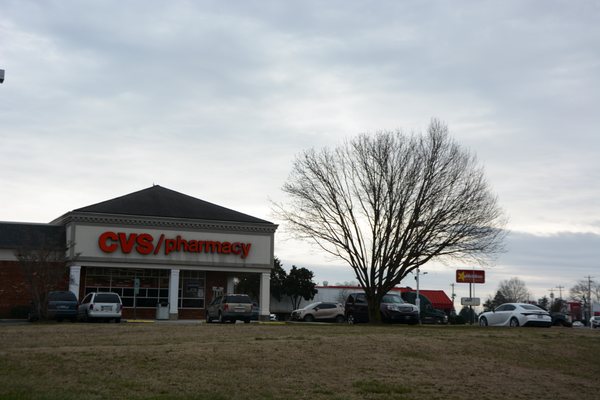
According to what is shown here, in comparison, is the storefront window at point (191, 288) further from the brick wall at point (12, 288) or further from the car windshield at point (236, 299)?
the car windshield at point (236, 299)

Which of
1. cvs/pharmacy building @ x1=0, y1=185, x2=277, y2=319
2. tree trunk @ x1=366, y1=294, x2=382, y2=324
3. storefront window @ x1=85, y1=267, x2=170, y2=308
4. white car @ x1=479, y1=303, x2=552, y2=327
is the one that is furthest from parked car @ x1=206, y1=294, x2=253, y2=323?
storefront window @ x1=85, y1=267, x2=170, y2=308

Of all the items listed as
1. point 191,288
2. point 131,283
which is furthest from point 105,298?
point 191,288

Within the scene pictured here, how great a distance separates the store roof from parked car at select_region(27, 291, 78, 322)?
8924 mm

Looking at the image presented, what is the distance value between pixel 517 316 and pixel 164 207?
25.2 meters

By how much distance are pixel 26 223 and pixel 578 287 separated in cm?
12153

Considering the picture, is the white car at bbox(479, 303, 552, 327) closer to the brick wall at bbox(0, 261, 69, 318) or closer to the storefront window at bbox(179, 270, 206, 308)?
the storefront window at bbox(179, 270, 206, 308)

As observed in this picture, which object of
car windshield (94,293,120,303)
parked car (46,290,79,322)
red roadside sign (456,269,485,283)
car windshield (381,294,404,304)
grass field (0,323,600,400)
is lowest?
grass field (0,323,600,400)

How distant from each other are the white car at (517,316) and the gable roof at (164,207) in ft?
61.4

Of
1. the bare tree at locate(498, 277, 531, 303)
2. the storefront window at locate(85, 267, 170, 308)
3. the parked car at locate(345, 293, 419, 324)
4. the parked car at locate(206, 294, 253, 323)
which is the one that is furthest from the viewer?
the bare tree at locate(498, 277, 531, 303)

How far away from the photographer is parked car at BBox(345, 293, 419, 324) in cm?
3753

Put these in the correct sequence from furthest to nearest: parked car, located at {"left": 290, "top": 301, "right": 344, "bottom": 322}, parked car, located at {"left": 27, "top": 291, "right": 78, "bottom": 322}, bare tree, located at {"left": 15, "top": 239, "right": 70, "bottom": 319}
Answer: parked car, located at {"left": 290, "top": 301, "right": 344, "bottom": 322} → parked car, located at {"left": 27, "top": 291, "right": 78, "bottom": 322} → bare tree, located at {"left": 15, "top": 239, "right": 70, "bottom": 319}

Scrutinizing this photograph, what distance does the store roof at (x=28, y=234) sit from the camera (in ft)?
147

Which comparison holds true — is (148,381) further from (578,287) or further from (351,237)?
(578,287)

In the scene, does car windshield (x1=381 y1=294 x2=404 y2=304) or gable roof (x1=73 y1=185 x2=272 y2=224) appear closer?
car windshield (x1=381 y1=294 x2=404 y2=304)
